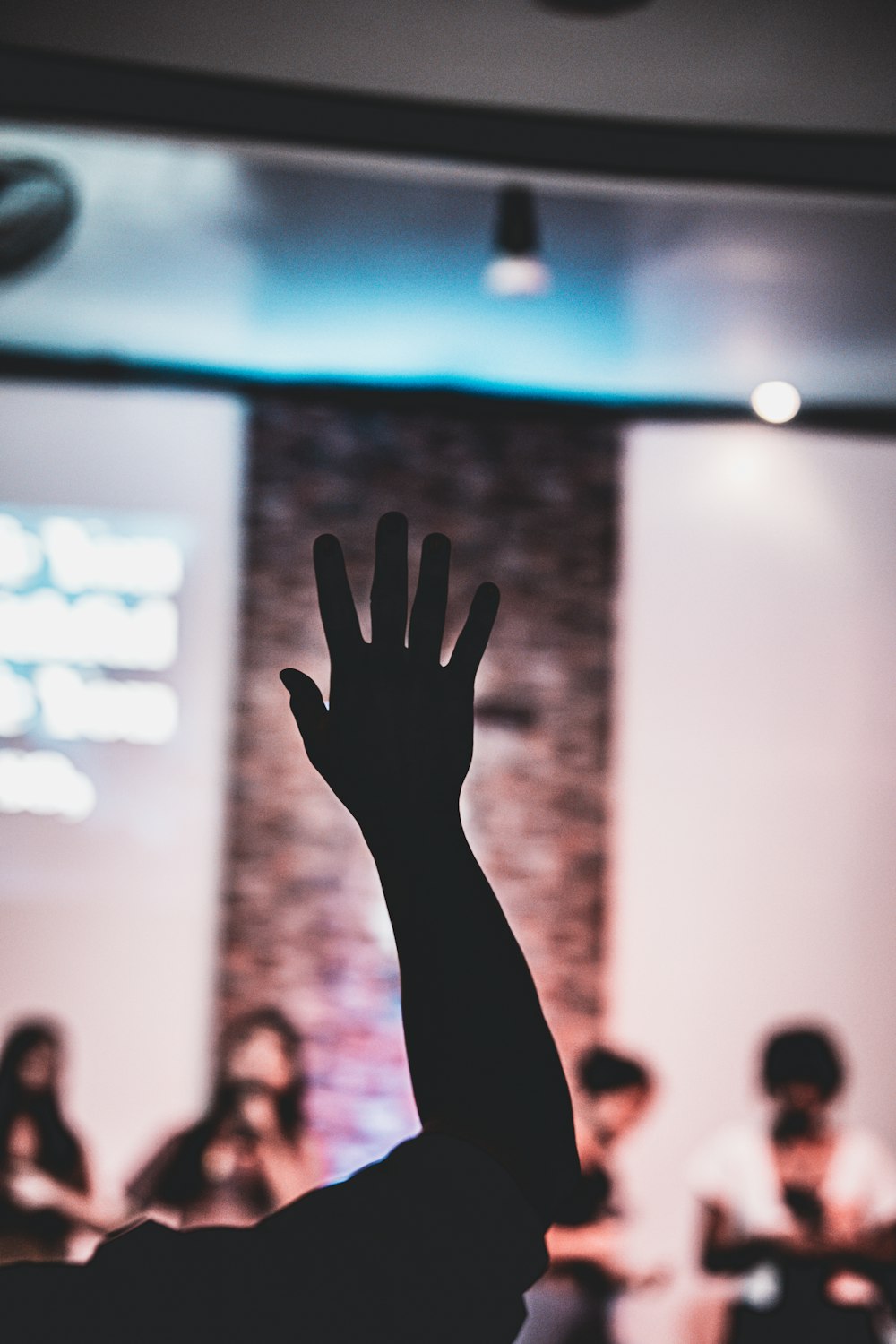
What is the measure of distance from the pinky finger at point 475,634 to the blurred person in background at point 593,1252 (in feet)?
9.38

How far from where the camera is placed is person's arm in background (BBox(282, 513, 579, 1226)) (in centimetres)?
62

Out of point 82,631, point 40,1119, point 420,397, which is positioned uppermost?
point 420,397

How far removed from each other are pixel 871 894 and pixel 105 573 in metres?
3.05

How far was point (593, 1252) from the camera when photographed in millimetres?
3389

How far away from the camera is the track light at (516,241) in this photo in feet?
9.15

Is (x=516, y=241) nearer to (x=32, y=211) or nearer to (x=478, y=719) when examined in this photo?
(x=32, y=211)

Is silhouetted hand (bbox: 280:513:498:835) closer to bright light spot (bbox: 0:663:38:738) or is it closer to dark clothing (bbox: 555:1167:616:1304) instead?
dark clothing (bbox: 555:1167:616:1304)

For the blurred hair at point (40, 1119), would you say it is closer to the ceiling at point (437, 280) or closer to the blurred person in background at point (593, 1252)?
the blurred person in background at point (593, 1252)

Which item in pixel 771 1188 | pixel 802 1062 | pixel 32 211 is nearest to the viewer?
pixel 32 211

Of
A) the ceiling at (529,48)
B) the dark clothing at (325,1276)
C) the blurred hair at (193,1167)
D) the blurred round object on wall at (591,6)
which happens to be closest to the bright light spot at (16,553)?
the blurred hair at (193,1167)

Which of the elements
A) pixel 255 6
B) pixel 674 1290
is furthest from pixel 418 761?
pixel 674 1290

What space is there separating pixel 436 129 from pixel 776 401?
246cm

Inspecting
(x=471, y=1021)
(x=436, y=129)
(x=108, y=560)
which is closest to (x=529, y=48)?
(x=436, y=129)

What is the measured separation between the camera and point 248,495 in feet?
13.8
